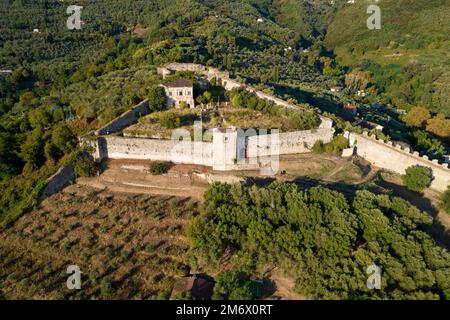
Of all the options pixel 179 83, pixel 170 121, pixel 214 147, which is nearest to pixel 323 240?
pixel 214 147

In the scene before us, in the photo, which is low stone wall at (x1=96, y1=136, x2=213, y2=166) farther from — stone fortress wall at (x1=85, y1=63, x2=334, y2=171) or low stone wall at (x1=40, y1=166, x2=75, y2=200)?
low stone wall at (x1=40, y1=166, x2=75, y2=200)

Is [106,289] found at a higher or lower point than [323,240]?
lower

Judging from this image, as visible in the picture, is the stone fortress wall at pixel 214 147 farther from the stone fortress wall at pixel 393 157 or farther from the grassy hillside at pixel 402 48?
the grassy hillside at pixel 402 48

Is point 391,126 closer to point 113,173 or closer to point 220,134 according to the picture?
point 220,134

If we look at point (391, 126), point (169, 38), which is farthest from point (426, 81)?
point (169, 38)

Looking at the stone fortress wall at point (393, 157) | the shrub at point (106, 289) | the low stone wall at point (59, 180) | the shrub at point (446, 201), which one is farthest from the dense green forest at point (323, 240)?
Answer: the low stone wall at point (59, 180)

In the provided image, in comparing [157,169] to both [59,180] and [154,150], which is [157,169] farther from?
[59,180]
